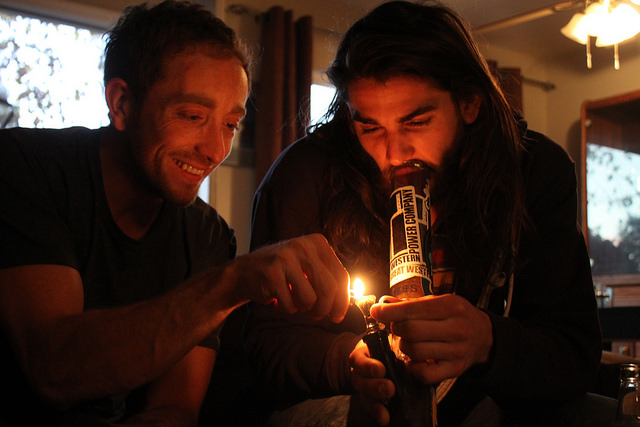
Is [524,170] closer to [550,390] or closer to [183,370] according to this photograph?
[550,390]

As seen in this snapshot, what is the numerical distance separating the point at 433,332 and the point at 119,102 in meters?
0.93

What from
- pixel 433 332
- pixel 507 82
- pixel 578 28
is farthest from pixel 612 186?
pixel 433 332

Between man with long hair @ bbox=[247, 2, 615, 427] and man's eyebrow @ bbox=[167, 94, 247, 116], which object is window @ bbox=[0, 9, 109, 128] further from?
man with long hair @ bbox=[247, 2, 615, 427]

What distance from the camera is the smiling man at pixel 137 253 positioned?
96 cm

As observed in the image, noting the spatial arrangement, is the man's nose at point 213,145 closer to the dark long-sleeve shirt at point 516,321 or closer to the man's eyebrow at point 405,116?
the dark long-sleeve shirt at point 516,321

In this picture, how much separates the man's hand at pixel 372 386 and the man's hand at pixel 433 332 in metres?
0.04

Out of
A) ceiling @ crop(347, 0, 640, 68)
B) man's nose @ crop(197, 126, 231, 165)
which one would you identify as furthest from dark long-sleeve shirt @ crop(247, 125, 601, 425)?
ceiling @ crop(347, 0, 640, 68)

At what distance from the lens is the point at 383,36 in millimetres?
1232

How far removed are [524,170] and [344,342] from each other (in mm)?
510

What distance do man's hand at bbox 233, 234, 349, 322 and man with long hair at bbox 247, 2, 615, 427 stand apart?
0.20 m

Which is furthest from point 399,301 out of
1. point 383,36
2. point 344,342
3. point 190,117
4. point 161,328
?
point 190,117

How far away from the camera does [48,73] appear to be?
3379 millimetres

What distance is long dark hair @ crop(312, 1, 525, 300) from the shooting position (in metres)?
1.21

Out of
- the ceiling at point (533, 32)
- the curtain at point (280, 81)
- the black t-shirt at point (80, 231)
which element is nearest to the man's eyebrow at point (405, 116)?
the black t-shirt at point (80, 231)
